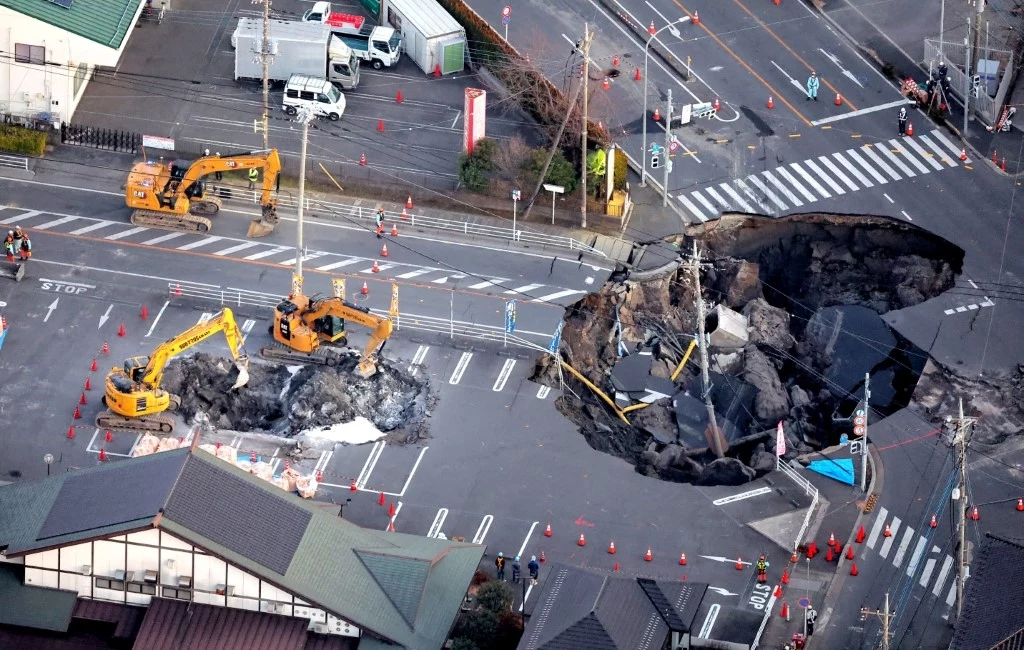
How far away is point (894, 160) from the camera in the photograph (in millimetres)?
145375

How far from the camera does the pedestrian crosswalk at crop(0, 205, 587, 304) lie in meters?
136

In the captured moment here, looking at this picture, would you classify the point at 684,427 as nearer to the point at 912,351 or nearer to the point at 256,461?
the point at 912,351

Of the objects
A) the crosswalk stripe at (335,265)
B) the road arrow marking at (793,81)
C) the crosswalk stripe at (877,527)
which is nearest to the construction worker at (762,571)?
the crosswalk stripe at (877,527)

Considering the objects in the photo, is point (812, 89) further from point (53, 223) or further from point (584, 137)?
point (53, 223)

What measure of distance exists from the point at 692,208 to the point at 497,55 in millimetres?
17562

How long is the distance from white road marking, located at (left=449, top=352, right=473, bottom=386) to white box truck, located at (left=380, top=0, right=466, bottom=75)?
27.0 meters

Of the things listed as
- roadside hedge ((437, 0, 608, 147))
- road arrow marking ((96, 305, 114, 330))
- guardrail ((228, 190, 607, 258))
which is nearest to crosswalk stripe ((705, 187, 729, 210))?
roadside hedge ((437, 0, 608, 147))

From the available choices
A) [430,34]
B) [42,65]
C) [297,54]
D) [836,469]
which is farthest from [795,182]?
[42,65]

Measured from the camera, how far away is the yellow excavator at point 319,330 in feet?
419

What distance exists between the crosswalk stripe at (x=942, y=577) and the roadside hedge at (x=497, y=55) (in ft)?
121

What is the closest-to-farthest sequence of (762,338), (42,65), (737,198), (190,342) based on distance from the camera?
1. (190,342)
2. (762,338)
3. (737,198)
4. (42,65)

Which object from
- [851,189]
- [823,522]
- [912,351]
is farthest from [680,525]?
[851,189]

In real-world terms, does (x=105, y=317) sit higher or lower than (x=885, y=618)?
lower

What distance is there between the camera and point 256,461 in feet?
402
